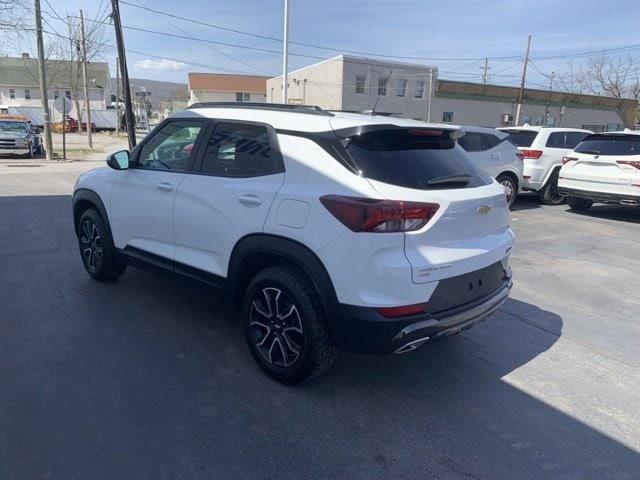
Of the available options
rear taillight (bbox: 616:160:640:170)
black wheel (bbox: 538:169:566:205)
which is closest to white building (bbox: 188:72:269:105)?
black wheel (bbox: 538:169:566:205)

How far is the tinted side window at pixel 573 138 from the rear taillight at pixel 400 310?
10585mm

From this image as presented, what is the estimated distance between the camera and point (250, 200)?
3346 millimetres

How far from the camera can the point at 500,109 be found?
1780 inches

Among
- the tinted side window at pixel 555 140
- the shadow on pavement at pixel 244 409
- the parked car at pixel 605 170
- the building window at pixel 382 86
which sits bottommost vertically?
→ the shadow on pavement at pixel 244 409

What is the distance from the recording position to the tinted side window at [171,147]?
4.05m

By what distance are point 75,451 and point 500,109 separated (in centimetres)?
4786

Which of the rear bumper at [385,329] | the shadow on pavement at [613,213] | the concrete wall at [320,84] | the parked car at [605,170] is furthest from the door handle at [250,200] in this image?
the concrete wall at [320,84]

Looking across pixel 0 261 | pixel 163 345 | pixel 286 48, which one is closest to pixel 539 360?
pixel 163 345

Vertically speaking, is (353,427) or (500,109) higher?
(500,109)

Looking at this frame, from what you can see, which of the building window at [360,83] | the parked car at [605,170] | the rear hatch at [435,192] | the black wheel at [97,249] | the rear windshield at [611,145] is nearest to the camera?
the rear hatch at [435,192]

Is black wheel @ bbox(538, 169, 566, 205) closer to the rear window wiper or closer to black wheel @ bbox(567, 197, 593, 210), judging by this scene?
black wheel @ bbox(567, 197, 593, 210)

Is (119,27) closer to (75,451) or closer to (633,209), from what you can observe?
(633,209)

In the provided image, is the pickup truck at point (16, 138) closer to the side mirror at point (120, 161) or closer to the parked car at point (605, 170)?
the side mirror at point (120, 161)

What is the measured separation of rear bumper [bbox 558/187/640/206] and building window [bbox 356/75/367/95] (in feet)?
98.6
